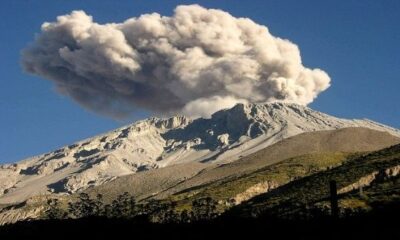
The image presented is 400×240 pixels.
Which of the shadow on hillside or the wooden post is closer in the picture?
the wooden post

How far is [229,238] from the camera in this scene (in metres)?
87.9

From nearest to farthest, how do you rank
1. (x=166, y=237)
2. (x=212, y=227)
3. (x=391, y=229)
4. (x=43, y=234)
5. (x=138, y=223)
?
(x=391, y=229) < (x=166, y=237) < (x=212, y=227) < (x=43, y=234) < (x=138, y=223)

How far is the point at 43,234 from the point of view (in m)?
114

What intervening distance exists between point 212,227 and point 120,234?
45.8 feet

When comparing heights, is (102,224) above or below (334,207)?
above

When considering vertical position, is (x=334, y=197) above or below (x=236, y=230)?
below

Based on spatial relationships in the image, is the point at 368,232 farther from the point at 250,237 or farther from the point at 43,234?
the point at 43,234

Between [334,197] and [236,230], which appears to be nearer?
[334,197]

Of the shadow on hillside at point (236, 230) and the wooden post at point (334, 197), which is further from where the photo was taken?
the shadow on hillside at point (236, 230)

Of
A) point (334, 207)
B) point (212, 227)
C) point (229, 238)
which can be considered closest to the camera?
point (334, 207)

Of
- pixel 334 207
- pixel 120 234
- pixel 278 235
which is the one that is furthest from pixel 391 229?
pixel 120 234

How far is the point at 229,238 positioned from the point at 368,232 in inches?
766

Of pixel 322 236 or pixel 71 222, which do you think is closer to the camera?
pixel 322 236

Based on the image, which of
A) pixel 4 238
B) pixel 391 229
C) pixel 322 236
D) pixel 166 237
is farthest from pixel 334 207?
pixel 4 238
